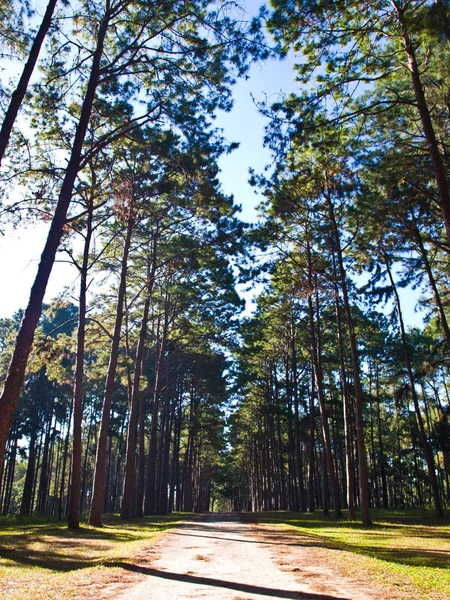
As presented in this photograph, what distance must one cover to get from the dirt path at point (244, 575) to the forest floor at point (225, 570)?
0.01m

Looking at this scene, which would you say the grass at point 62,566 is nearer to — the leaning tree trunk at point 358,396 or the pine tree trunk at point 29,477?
the leaning tree trunk at point 358,396

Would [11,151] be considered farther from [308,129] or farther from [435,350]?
[435,350]

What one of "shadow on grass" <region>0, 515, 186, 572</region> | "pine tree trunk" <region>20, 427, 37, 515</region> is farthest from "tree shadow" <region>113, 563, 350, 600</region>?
"pine tree trunk" <region>20, 427, 37, 515</region>

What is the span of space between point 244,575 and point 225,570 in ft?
1.90

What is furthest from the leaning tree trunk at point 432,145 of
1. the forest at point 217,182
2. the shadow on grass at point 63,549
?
the shadow on grass at point 63,549

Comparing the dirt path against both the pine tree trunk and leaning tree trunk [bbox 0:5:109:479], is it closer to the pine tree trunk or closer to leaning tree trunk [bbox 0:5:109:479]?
leaning tree trunk [bbox 0:5:109:479]

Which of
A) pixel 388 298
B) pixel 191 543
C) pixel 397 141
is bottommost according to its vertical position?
pixel 191 543

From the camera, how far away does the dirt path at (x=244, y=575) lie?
5.07m

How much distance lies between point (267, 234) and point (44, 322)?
2620 centimetres

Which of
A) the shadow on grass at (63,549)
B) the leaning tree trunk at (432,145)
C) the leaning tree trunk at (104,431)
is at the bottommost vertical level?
the shadow on grass at (63,549)

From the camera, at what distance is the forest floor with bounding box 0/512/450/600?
5156 mm

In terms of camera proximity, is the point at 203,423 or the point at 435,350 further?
the point at 203,423

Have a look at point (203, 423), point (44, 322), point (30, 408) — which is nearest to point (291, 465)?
point (203, 423)

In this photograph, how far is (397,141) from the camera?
41.7ft
